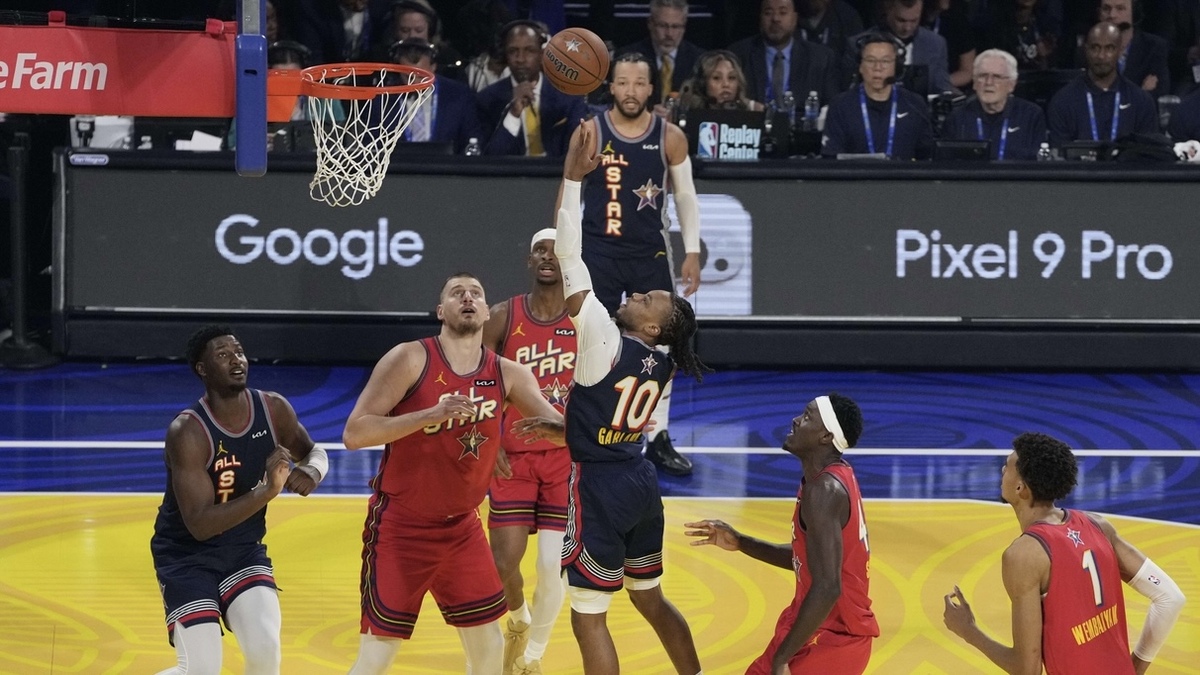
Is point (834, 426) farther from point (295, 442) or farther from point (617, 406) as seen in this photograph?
point (295, 442)

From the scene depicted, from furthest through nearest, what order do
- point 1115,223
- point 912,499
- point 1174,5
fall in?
point 1174,5
point 1115,223
point 912,499

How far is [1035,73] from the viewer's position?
14.6 m

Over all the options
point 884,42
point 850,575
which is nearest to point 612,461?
point 850,575

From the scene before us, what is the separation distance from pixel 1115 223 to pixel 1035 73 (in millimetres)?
2540

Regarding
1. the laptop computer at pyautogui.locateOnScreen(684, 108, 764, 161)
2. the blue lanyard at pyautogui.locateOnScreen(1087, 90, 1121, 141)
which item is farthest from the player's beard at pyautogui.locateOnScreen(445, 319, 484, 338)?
the blue lanyard at pyautogui.locateOnScreen(1087, 90, 1121, 141)

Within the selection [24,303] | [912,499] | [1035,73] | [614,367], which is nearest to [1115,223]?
[1035,73]

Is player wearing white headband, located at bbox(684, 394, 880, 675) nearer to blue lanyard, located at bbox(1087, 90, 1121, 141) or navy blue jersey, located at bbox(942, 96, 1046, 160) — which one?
navy blue jersey, located at bbox(942, 96, 1046, 160)

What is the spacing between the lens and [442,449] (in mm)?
6410

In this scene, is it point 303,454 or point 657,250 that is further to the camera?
point 657,250

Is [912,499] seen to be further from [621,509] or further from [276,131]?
[276,131]

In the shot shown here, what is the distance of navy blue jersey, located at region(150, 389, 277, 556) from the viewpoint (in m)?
6.50

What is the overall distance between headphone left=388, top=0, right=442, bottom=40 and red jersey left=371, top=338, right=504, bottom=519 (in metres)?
7.73

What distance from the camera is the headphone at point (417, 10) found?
13.7m

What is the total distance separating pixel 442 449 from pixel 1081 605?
238 cm
